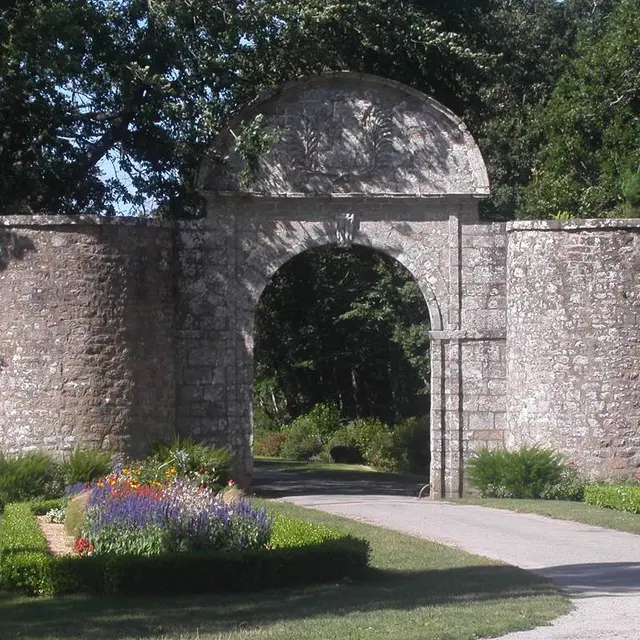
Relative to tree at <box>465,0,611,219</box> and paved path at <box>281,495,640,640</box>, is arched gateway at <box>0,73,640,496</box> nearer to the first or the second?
paved path at <box>281,495,640,640</box>

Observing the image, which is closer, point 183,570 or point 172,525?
point 183,570

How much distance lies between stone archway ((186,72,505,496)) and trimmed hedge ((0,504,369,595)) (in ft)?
27.5

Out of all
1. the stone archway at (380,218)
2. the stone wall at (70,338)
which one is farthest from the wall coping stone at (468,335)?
the stone wall at (70,338)

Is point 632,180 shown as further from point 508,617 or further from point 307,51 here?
point 508,617

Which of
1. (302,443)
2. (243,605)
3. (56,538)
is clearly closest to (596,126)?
(302,443)

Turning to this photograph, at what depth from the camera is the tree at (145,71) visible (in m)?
19.9

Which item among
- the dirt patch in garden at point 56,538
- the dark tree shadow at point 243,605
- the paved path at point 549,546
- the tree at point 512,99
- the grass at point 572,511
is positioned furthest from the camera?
the tree at point 512,99

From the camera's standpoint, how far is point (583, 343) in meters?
18.9

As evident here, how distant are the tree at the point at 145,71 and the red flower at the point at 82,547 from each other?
926 cm

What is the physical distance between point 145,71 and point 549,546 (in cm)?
994

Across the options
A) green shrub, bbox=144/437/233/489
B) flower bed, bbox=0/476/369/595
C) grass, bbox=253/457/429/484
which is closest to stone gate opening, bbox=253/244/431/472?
grass, bbox=253/457/429/484

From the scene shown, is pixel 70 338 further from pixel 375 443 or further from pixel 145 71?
pixel 375 443

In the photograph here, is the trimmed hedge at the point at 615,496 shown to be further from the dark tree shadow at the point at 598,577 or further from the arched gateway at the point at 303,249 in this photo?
the dark tree shadow at the point at 598,577

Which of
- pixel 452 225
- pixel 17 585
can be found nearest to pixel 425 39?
pixel 452 225
